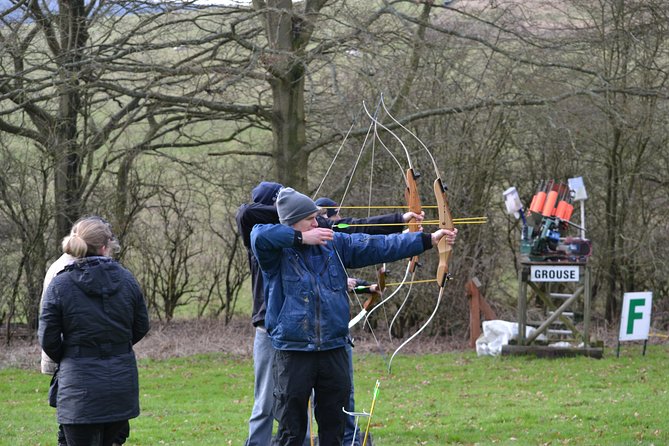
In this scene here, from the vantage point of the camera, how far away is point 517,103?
1223 cm

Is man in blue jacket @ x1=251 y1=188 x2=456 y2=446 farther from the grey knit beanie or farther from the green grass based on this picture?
the green grass

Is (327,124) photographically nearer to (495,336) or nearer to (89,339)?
(495,336)

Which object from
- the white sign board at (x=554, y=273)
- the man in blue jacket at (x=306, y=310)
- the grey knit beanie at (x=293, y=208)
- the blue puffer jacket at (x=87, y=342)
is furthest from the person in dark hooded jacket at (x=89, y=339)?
the white sign board at (x=554, y=273)

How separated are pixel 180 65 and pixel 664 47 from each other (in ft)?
21.5

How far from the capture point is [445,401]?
8.62 m

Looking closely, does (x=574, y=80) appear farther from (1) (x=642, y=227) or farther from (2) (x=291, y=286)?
(2) (x=291, y=286)

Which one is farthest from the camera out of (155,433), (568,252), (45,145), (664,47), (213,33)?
(664,47)

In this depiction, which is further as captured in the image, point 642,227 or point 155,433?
point 642,227

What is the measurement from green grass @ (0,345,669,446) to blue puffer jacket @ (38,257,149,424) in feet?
7.50

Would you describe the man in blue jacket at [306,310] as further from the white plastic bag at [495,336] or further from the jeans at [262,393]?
the white plastic bag at [495,336]

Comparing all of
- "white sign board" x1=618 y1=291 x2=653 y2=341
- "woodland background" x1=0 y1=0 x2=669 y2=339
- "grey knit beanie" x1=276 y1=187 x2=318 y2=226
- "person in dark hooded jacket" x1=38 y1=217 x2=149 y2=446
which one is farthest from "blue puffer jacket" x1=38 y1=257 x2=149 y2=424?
"white sign board" x1=618 y1=291 x2=653 y2=341

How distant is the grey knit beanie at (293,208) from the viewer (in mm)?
4496

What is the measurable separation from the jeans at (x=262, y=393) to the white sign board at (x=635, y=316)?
6.56 m

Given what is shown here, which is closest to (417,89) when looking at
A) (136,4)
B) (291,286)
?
(136,4)
